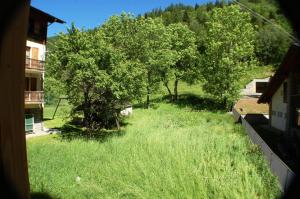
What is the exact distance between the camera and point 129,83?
24.2m

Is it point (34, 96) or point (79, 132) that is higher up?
point (34, 96)

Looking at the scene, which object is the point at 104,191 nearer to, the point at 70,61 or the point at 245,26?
the point at 70,61

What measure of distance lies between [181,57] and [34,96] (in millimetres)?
25843

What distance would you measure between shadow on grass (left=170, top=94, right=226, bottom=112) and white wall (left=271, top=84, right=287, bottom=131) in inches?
618

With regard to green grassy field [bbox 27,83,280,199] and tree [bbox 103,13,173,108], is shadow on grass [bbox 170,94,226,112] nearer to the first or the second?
tree [bbox 103,13,173,108]

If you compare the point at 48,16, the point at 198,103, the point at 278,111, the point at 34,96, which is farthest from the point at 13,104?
the point at 198,103

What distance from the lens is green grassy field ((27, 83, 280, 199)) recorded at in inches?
388

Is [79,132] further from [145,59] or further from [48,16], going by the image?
[145,59]

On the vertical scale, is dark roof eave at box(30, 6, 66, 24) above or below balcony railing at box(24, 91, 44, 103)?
above

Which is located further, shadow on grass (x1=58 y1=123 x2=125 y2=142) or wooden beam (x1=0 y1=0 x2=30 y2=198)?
shadow on grass (x1=58 y1=123 x2=125 y2=142)

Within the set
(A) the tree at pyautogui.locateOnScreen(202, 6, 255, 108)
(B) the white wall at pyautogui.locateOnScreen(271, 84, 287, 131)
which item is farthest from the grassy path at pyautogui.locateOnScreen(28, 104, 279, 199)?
(A) the tree at pyautogui.locateOnScreen(202, 6, 255, 108)

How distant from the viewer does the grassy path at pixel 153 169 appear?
32.4 feet

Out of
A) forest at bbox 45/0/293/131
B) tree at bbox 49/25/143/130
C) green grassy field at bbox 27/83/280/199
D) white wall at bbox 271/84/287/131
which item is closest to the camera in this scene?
green grassy field at bbox 27/83/280/199

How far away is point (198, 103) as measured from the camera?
47500 millimetres
